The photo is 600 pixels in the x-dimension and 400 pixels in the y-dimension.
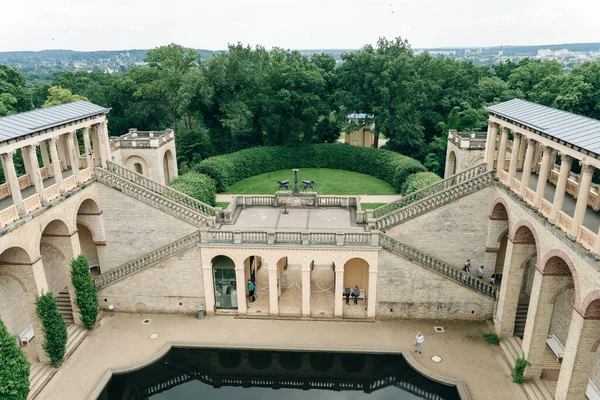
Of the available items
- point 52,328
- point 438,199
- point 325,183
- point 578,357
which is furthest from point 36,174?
point 325,183

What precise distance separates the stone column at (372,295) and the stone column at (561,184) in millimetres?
10636

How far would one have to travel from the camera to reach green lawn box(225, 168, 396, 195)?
1980 inches

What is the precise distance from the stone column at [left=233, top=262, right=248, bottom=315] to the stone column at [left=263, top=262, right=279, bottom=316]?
1.74 meters

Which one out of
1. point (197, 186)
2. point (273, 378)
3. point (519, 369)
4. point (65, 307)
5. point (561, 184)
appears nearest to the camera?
point (561, 184)

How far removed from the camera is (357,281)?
99.8 feet

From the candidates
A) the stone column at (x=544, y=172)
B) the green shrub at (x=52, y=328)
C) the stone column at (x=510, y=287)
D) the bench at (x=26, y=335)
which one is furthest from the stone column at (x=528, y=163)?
the bench at (x=26, y=335)

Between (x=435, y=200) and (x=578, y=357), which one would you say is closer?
(x=578, y=357)

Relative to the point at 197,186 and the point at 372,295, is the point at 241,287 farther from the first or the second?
the point at 197,186

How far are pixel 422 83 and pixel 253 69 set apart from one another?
2133cm

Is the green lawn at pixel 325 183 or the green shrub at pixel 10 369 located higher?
the green shrub at pixel 10 369

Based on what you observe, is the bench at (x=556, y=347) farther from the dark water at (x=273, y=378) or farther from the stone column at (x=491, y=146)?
the stone column at (x=491, y=146)

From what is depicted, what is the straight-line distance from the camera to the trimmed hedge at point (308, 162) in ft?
160

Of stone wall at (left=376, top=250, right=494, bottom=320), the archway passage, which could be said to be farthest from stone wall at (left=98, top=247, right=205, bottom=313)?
stone wall at (left=376, top=250, right=494, bottom=320)

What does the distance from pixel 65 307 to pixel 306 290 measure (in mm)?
16040
